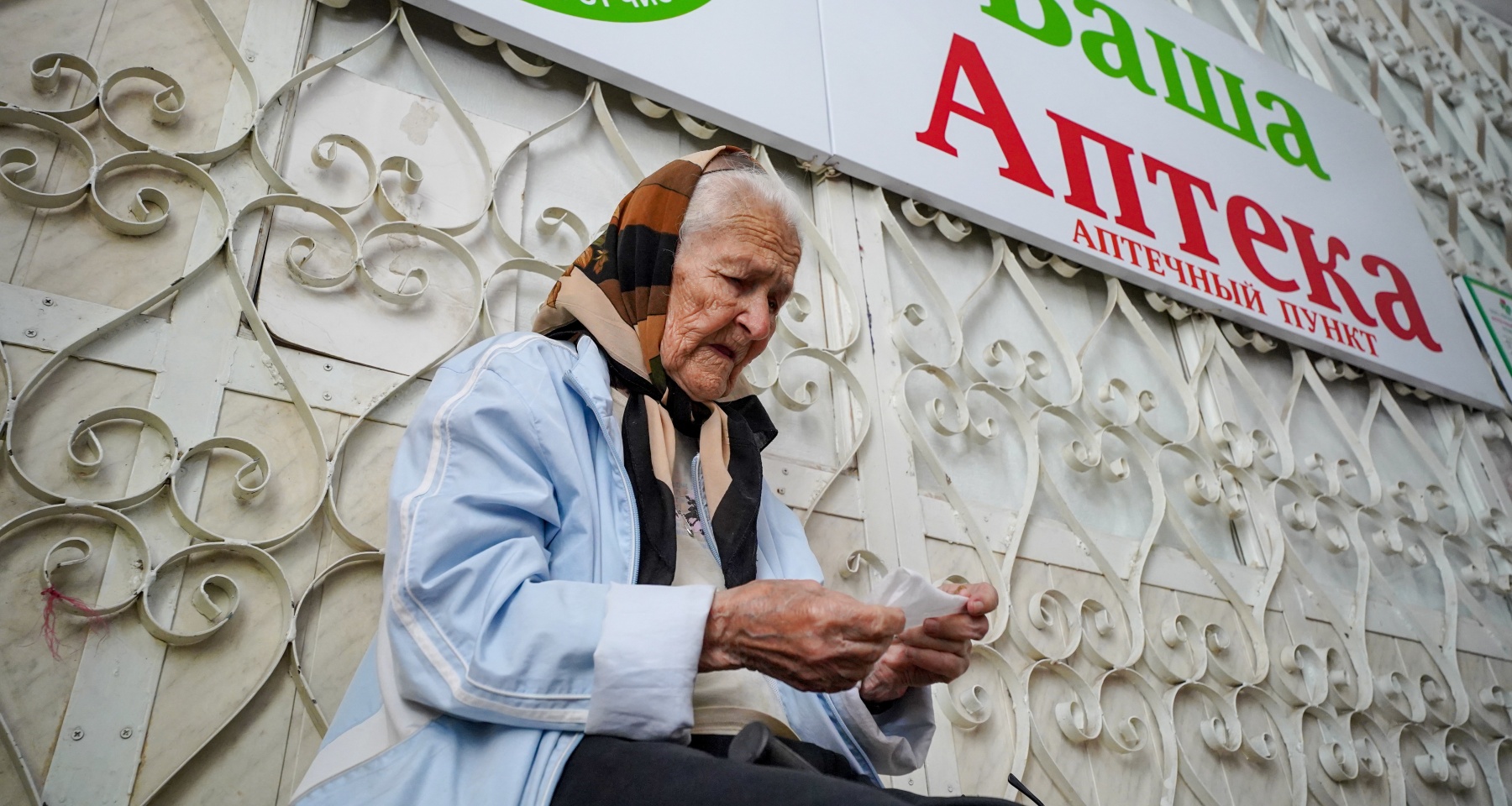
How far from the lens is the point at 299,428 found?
126cm

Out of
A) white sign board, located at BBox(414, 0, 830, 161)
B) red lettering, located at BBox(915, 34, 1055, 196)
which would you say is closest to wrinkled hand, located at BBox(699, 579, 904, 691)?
white sign board, located at BBox(414, 0, 830, 161)

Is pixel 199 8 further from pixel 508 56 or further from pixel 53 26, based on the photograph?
pixel 508 56

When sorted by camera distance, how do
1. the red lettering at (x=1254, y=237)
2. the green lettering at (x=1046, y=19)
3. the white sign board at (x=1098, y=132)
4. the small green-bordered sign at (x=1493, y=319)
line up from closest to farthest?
the white sign board at (x=1098, y=132)
the green lettering at (x=1046, y=19)
the red lettering at (x=1254, y=237)
the small green-bordered sign at (x=1493, y=319)

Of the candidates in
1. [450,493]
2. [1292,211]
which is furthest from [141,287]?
[1292,211]

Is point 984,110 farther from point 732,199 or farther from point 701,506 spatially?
point 701,506

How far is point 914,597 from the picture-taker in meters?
1.02

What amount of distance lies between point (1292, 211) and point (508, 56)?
204 centimetres

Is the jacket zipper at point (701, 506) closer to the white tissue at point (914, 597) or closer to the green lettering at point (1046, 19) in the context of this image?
the white tissue at point (914, 597)

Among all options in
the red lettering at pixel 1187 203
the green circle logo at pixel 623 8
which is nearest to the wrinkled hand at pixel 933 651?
the green circle logo at pixel 623 8

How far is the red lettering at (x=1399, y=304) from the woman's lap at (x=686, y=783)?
2.42m

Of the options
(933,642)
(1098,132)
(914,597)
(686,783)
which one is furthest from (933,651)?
(1098,132)

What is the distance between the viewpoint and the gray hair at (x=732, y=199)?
1.34m

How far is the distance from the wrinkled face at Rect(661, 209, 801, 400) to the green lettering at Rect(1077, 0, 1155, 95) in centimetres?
149

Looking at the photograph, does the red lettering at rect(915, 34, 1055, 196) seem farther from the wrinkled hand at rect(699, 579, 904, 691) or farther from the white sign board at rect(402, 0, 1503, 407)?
the wrinkled hand at rect(699, 579, 904, 691)
